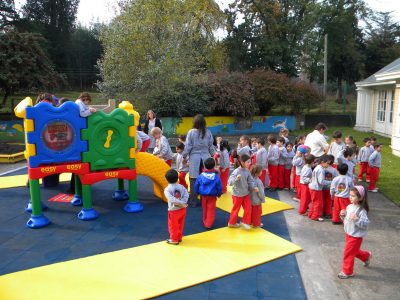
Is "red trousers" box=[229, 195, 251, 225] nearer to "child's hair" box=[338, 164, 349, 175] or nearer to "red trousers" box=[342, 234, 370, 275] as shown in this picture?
"child's hair" box=[338, 164, 349, 175]

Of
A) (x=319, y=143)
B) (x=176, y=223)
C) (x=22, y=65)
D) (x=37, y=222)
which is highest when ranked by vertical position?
(x=22, y=65)

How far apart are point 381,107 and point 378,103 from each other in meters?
0.54

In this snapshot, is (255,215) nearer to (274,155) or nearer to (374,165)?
(274,155)

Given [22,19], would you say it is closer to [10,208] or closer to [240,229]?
[10,208]

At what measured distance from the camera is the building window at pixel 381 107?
19.4 meters

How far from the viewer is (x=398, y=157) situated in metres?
13.4

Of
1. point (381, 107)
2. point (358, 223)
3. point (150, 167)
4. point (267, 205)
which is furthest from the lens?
point (381, 107)

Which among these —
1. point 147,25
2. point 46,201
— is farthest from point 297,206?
point 147,25

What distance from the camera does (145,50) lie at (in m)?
16.8

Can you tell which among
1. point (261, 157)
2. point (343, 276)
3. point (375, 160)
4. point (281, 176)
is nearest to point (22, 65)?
point (261, 157)

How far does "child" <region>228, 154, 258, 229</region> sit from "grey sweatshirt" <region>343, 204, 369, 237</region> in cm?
180

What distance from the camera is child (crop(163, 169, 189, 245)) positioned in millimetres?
5754

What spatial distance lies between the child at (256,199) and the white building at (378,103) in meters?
11.2

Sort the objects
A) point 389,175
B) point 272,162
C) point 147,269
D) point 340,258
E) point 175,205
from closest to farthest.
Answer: point 147,269
point 340,258
point 175,205
point 272,162
point 389,175
